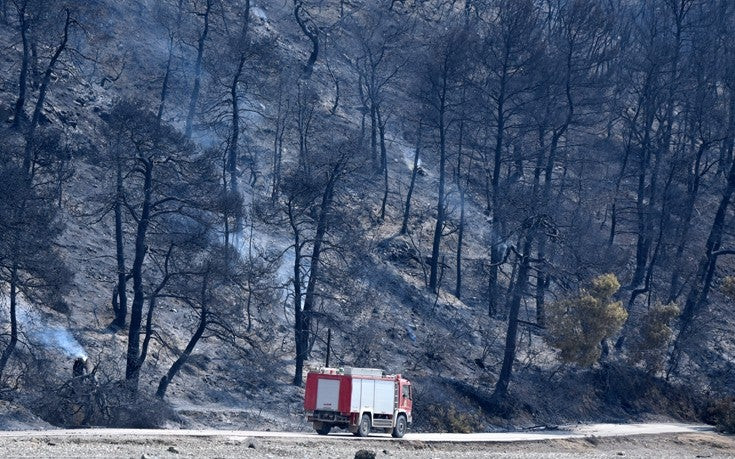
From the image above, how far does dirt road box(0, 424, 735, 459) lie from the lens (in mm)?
22781

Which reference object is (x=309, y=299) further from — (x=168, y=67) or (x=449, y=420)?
(x=168, y=67)

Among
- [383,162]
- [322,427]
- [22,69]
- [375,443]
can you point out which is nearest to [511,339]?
[322,427]

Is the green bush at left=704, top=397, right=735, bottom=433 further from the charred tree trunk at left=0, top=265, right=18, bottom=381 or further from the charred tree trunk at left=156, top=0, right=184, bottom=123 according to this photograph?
the charred tree trunk at left=156, top=0, right=184, bottom=123

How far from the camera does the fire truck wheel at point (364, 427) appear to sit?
30406 mm

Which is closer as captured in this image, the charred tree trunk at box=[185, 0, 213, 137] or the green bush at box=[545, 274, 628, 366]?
the green bush at box=[545, 274, 628, 366]

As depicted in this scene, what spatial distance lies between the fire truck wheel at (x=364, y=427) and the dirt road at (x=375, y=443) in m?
0.24

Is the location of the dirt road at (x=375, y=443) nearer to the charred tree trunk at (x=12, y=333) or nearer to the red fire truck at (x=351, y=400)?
the red fire truck at (x=351, y=400)

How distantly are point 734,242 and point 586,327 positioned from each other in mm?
27421

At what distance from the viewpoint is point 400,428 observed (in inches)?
1248

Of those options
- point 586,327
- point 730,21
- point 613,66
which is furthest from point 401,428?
point 730,21

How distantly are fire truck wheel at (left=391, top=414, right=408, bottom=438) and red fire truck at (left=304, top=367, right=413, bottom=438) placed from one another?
0.26m

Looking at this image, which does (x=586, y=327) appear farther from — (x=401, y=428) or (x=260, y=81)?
(x=260, y=81)

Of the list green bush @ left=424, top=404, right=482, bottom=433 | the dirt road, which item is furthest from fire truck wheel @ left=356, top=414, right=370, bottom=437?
green bush @ left=424, top=404, right=482, bottom=433

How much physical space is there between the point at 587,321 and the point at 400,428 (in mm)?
13527
